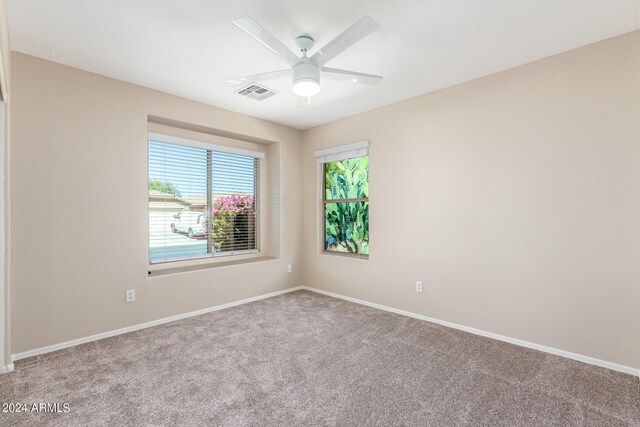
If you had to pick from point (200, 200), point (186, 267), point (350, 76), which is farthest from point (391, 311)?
point (200, 200)

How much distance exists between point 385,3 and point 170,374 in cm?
296

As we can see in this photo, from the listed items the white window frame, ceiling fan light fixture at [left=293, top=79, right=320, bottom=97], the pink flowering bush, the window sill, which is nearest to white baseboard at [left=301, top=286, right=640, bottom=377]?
the white window frame

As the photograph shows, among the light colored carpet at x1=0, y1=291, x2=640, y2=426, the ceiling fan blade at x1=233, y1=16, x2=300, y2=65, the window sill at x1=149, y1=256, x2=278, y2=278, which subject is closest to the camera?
the ceiling fan blade at x1=233, y1=16, x2=300, y2=65

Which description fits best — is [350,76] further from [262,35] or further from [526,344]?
[526,344]

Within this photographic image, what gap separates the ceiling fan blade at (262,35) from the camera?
1689mm

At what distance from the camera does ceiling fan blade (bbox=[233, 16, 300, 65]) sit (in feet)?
5.54

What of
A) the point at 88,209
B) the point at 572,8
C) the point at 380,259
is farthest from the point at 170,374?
the point at 572,8

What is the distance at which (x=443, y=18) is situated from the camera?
2094 millimetres

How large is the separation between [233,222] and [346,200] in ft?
5.37

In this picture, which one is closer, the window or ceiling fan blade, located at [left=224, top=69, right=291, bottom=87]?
ceiling fan blade, located at [left=224, top=69, right=291, bottom=87]

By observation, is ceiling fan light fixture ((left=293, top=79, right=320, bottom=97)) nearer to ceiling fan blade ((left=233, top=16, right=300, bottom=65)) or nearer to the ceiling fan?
the ceiling fan

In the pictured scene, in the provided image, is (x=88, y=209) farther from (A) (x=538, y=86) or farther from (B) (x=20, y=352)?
(A) (x=538, y=86)

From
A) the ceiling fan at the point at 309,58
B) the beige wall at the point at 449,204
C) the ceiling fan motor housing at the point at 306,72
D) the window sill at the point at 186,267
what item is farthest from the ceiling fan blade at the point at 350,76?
the window sill at the point at 186,267

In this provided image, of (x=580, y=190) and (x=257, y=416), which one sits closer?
(x=257, y=416)
